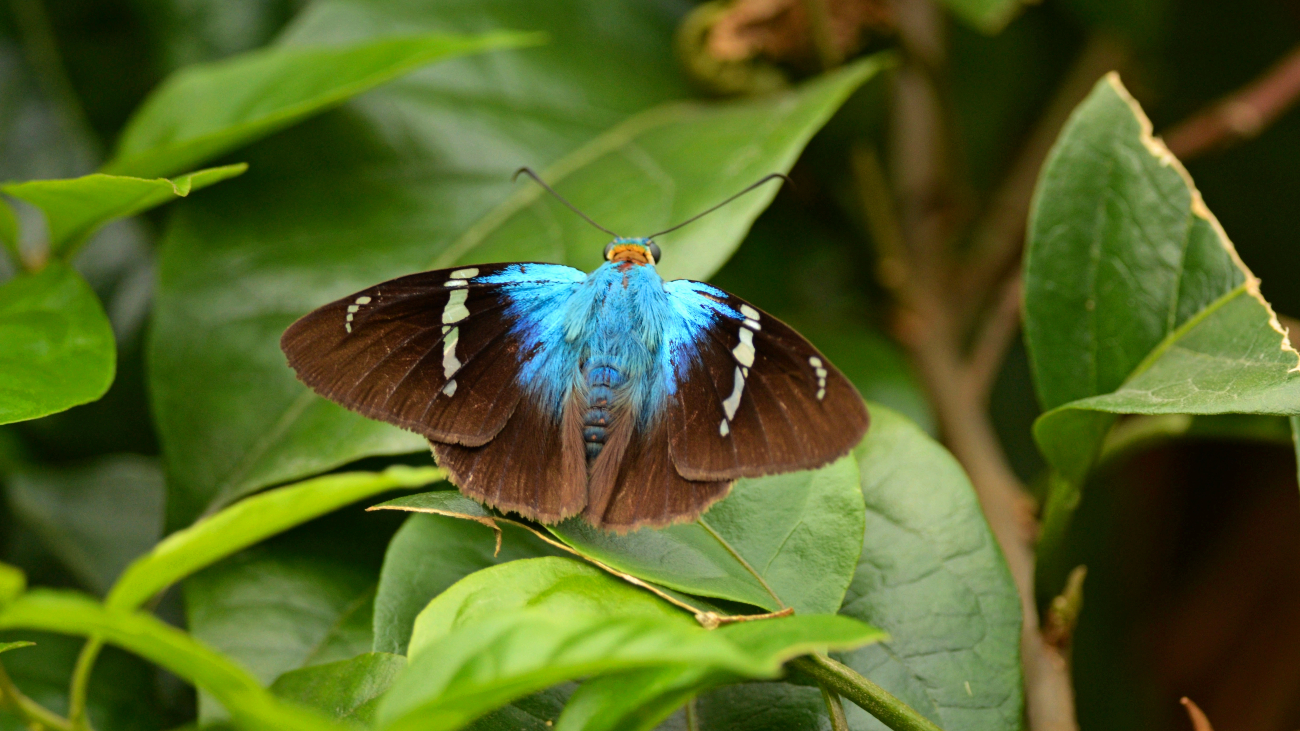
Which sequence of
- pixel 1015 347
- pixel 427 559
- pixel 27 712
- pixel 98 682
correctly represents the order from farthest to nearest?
1. pixel 1015 347
2. pixel 98 682
3. pixel 427 559
4. pixel 27 712

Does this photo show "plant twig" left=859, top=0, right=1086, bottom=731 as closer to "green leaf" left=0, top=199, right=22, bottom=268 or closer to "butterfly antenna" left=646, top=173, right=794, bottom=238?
"butterfly antenna" left=646, top=173, right=794, bottom=238

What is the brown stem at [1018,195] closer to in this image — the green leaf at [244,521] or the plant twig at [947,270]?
the plant twig at [947,270]

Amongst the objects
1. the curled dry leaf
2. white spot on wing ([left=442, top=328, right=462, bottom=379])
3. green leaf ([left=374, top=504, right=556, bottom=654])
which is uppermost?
the curled dry leaf

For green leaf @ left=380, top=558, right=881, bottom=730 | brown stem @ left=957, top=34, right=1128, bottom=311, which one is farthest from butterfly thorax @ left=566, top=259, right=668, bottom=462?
brown stem @ left=957, top=34, right=1128, bottom=311

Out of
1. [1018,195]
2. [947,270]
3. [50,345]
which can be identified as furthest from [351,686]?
[1018,195]

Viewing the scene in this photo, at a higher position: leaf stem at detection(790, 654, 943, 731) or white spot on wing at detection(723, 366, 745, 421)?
white spot on wing at detection(723, 366, 745, 421)

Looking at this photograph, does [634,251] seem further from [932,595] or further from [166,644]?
[166,644]

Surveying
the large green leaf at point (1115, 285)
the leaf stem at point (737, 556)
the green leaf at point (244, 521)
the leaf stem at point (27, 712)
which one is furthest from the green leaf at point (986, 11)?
the leaf stem at point (27, 712)
